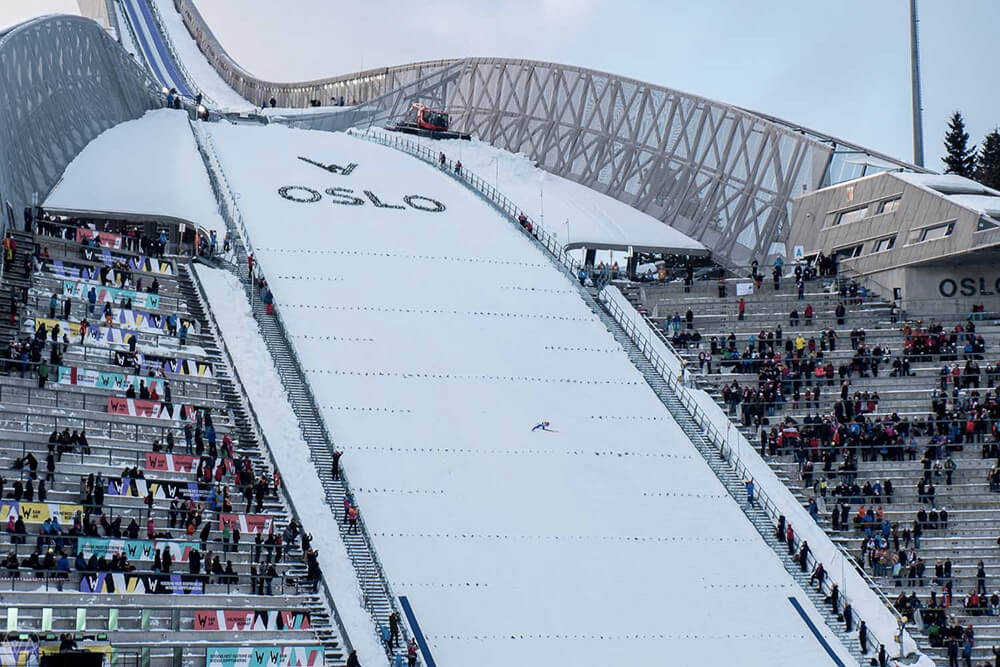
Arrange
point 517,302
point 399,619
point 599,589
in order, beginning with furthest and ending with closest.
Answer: point 517,302 → point 599,589 → point 399,619

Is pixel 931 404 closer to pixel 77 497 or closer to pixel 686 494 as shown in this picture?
pixel 686 494

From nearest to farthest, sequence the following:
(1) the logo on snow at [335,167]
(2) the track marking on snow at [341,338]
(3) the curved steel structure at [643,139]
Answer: (2) the track marking on snow at [341,338] < (3) the curved steel structure at [643,139] < (1) the logo on snow at [335,167]

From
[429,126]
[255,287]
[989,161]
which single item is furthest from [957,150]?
[255,287]

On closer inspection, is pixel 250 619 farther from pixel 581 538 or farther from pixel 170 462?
pixel 581 538

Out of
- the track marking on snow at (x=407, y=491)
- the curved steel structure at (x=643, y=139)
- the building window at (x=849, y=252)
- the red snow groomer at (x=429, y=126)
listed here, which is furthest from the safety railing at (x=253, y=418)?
the red snow groomer at (x=429, y=126)

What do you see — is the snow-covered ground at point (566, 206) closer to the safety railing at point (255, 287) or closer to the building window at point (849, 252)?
the building window at point (849, 252)

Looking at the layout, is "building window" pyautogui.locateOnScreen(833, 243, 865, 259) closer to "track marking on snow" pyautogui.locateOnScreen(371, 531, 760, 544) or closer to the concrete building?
the concrete building

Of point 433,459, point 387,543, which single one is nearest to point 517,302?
point 433,459
